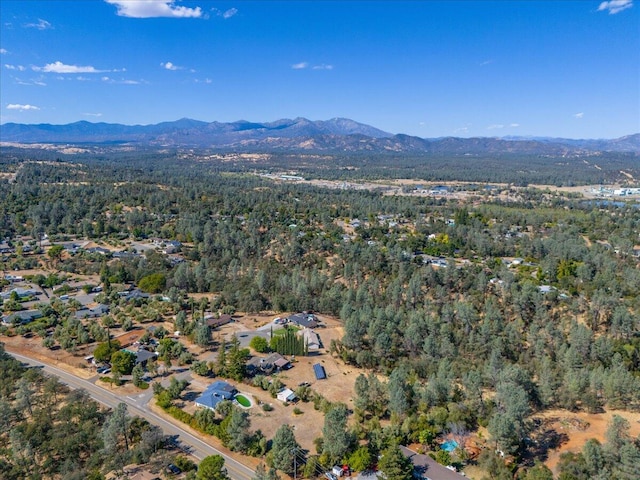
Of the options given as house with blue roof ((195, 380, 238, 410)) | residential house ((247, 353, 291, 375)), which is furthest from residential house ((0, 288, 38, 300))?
house with blue roof ((195, 380, 238, 410))

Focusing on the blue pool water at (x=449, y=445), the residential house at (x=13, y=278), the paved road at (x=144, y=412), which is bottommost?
the paved road at (x=144, y=412)

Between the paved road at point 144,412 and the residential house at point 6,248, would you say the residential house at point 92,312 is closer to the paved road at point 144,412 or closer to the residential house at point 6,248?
the paved road at point 144,412

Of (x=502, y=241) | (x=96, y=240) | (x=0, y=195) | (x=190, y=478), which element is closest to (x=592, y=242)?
(x=502, y=241)

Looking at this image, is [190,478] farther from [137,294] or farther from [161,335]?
[137,294]

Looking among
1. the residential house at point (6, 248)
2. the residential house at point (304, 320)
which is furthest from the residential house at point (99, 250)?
the residential house at point (304, 320)

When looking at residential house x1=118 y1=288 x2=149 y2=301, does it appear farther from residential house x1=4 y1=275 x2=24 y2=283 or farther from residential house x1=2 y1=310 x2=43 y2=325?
residential house x1=4 y1=275 x2=24 y2=283
